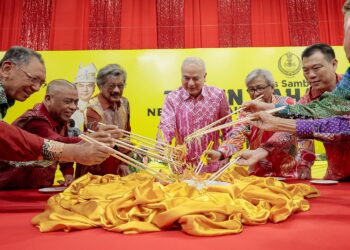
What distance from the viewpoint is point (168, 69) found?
13.7ft

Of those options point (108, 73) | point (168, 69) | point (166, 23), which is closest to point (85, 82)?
point (168, 69)

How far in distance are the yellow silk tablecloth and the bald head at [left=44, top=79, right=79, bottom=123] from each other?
116cm

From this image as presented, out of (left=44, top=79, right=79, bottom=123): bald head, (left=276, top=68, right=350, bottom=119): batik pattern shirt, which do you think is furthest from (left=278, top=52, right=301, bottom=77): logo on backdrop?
(left=44, top=79, right=79, bottom=123): bald head

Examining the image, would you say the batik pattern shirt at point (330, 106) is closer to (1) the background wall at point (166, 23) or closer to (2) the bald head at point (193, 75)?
(2) the bald head at point (193, 75)

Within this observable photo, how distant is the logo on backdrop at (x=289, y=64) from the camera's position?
13.5ft

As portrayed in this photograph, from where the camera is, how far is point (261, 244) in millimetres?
783

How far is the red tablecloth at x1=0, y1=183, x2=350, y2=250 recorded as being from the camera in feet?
2.55

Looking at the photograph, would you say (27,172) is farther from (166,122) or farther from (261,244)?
(261,244)

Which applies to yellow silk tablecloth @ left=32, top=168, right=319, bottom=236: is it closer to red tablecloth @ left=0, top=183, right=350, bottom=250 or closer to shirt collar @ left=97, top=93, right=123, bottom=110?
red tablecloth @ left=0, top=183, right=350, bottom=250

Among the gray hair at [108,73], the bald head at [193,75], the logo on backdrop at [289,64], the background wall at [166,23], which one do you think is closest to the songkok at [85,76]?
the background wall at [166,23]

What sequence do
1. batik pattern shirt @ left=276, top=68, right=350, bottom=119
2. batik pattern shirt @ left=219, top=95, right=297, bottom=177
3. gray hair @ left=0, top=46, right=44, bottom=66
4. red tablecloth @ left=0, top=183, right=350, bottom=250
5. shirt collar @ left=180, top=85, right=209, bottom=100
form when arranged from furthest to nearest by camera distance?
shirt collar @ left=180, top=85, right=209, bottom=100, batik pattern shirt @ left=219, top=95, right=297, bottom=177, gray hair @ left=0, top=46, right=44, bottom=66, batik pattern shirt @ left=276, top=68, right=350, bottom=119, red tablecloth @ left=0, top=183, right=350, bottom=250

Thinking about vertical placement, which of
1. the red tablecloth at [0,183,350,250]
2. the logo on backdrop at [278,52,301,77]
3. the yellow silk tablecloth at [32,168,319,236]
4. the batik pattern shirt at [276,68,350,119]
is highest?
the logo on backdrop at [278,52,301,77]

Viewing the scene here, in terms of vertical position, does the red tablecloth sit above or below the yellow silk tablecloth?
below

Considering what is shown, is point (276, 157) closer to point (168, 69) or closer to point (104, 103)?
point (104, 103)
